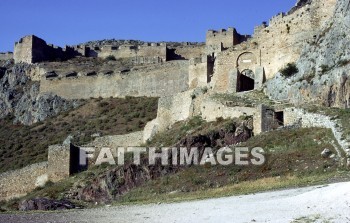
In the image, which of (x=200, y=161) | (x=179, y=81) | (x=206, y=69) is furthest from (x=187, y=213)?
(x=179, y=81)

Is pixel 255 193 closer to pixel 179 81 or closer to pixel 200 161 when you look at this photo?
pixel 200 161

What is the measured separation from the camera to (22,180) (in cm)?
3831

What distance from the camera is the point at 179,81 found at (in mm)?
51906

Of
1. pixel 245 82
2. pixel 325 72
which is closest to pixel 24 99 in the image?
pixel 245 82

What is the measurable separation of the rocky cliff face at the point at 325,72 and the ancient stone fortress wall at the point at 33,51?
3565 centimetres

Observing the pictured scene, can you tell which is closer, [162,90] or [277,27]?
[277,27]

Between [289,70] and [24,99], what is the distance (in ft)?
105

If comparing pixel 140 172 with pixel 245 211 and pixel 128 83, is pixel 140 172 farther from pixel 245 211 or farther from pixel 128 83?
pixel 128 83

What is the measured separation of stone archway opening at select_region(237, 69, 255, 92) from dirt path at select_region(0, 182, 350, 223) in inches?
775

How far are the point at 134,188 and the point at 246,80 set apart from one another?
542 inches

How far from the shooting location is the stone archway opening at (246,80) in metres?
39.2

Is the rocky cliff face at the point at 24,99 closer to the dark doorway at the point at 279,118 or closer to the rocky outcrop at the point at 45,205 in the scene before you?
the dark doorway at the point at 279,118

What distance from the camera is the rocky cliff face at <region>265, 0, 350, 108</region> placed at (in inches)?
1219

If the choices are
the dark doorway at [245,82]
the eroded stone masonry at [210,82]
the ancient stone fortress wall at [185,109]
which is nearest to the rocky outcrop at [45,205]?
the eroded stone masonry at [210,82]
